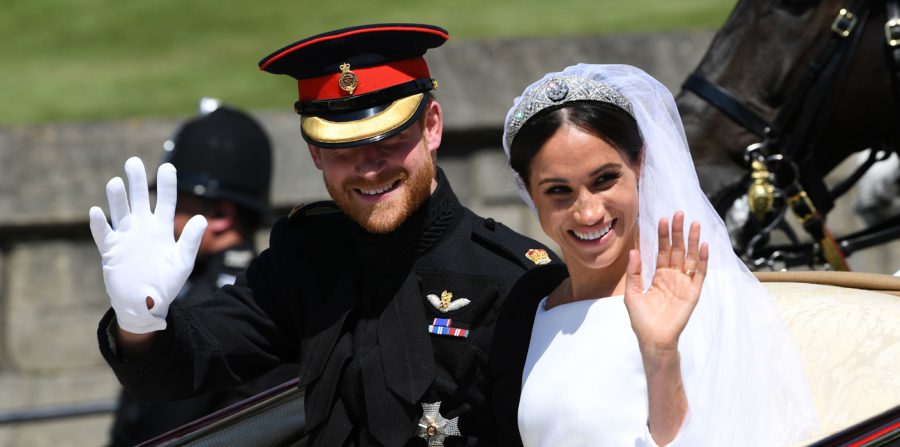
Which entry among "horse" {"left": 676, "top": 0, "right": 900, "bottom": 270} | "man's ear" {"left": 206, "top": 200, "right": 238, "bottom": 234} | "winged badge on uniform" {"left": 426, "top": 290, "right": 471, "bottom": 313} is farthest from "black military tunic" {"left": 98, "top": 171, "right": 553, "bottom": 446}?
"man's ear" {"left": 206, "top": 200, "right": 238, "bottom": 234}

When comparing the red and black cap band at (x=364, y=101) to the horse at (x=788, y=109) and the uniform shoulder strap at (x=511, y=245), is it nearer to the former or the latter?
the uniform shoulder strap at (x=511, y=245)

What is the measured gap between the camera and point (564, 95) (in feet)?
8.00

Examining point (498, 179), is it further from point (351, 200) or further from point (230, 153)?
point (351, 200)

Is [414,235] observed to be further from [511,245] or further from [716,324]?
[716,324]

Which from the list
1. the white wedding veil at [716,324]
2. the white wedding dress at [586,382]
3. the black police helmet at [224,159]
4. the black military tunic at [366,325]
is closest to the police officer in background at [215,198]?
the black police helmet at [224,159]

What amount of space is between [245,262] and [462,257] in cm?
180

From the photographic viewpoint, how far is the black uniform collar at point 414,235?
2871 mm

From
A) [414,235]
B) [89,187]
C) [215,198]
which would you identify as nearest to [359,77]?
[414,235]

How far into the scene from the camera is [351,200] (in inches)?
110

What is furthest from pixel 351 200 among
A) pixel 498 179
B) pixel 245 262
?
pixel 498 179

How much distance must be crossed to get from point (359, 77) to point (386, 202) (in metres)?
0.28

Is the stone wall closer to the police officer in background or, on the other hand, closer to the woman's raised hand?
→ the police officer in background

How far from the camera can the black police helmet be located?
4.74 metres

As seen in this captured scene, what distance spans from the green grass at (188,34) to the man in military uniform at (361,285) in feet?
12.6
